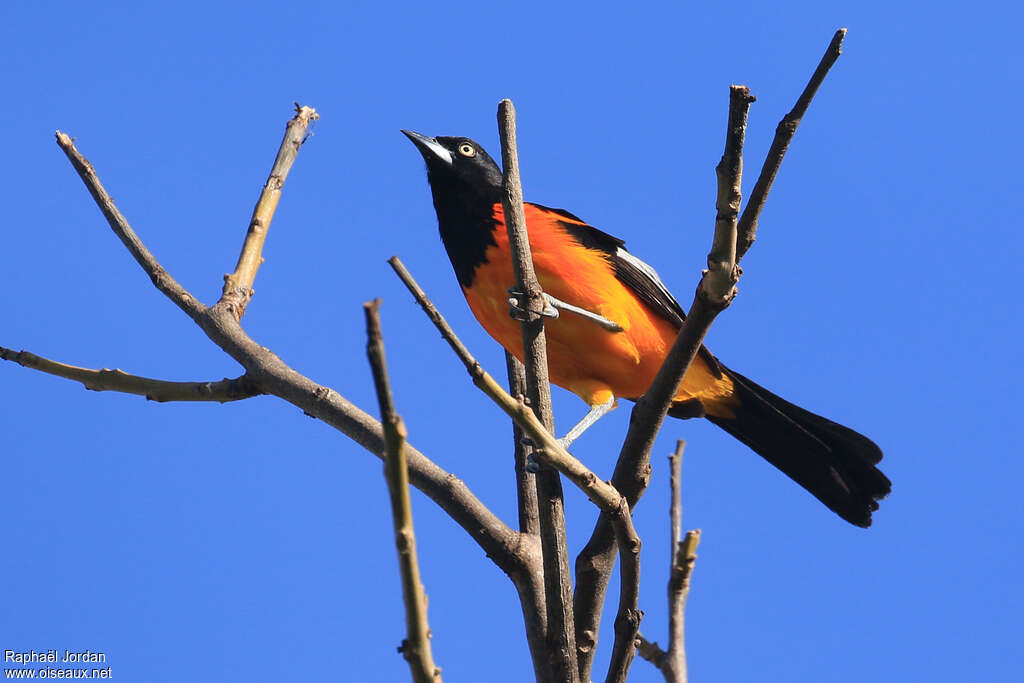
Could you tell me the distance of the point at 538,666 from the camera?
283cm

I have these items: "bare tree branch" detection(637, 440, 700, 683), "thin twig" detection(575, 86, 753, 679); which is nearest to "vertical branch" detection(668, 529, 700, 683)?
"bare tree branch" detection(637, 440, 700, 683)

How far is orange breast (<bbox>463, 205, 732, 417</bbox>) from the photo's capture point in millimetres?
4156

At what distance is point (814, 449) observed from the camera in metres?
4.44

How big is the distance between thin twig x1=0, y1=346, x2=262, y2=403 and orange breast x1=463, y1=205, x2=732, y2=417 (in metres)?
1.41

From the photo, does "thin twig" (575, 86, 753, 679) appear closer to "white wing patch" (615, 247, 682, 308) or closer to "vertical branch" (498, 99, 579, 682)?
"vertical branch" (498, 99, 579, 682)

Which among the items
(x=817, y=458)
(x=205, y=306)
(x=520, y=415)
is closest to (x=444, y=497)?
(x=520, y=415)

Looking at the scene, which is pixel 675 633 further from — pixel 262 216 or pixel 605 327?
pixel 262 216

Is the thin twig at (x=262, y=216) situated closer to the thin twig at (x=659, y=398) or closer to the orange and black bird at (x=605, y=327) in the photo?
the orange and black bird at (x=605, y=327)

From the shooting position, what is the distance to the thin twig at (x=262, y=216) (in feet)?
11.1

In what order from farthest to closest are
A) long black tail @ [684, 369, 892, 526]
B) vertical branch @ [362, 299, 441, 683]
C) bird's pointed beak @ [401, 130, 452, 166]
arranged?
bird's pointed beak @ [401, 130, 452, 166] → long black tail @ [684, 369, 892, 526] → vertical branch @ [362, 299, 441, 683]

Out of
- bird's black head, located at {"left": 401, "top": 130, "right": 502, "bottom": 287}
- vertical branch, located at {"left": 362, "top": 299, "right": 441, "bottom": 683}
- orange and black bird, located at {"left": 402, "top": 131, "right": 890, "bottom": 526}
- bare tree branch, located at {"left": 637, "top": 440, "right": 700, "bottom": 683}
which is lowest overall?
vertical branch, located at {"left": 362, "top": 299, "right": 441, "bottom": 683}

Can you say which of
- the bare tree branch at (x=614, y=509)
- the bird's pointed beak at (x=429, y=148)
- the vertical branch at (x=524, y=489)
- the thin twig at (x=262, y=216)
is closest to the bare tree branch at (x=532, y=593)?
the vertical branch at (x=524, y=489)

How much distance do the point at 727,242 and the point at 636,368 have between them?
6.46 feet

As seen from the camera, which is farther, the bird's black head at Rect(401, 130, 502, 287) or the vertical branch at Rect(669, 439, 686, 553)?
the bird's black head at Rect(401, 130, 502, 287)
